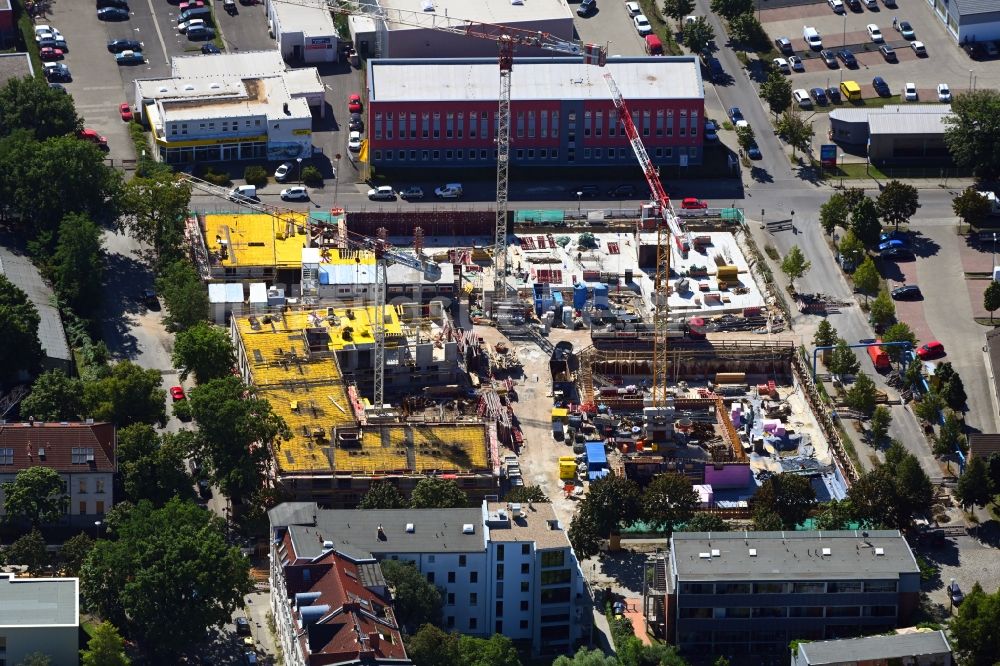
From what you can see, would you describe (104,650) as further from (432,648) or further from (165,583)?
(432,648)

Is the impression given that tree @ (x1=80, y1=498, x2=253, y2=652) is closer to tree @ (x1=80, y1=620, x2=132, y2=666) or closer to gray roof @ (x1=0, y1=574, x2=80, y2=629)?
gray roof @ (x1=0, y1=574, x2=80, y2=629)

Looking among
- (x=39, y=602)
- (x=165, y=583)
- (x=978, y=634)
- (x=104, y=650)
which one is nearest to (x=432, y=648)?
(x=165, y=583)

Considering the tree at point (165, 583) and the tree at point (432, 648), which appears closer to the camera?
the tree at point (432, 648)

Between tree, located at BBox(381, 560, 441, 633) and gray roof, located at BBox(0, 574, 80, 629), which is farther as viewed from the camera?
tree, located at BBox(381, 560, 441, 633)

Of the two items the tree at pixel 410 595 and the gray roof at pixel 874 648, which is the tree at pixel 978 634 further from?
the tree at pixel 410 595

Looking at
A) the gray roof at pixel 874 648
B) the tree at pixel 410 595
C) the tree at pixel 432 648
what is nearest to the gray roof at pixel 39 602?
the tree at pixel 410 595

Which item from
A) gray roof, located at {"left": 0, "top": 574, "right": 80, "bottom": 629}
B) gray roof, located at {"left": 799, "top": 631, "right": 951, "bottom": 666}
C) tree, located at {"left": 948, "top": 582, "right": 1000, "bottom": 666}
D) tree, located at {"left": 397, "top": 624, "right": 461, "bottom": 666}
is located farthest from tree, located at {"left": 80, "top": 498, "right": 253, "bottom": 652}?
tree, located at {"left": 948, "top": 582, "right": 1000, "bottom": 666}

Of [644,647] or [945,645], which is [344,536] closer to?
[644,647]
